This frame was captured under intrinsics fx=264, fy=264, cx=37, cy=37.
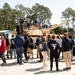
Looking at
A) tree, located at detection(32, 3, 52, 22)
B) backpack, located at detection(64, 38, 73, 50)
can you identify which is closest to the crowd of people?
backpack, located at detection(64, 38, 73, 50)

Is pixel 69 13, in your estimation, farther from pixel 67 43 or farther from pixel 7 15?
pixel 67 43

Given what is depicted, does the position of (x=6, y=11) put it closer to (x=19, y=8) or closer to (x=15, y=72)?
(x=19, y=8)

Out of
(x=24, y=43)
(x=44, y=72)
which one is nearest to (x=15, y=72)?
(x=44, y=72)

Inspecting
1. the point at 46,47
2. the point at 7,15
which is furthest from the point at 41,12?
the point at 46,47

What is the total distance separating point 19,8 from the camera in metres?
91.3

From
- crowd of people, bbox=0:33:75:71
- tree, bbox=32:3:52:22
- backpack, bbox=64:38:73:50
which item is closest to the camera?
crowd of people, bbox=0:33:75:71

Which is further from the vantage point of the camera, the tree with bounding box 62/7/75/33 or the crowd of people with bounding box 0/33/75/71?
the tree with bounding box 62/7/75/33

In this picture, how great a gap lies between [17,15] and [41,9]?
8.72m

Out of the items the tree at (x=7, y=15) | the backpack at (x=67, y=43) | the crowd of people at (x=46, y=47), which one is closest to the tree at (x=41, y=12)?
the tree at (x=7, y=15)

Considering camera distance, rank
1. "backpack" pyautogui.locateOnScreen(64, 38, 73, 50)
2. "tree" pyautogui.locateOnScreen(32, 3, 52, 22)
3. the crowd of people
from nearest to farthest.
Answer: the crowd of people
"backpack" pyautogui.locateOnScreen(64, 38, 73, 50)
"tree" pyautogui.locateOnScreen(32, 3, 52, 22)

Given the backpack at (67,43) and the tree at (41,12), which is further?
the tree at (41,12)

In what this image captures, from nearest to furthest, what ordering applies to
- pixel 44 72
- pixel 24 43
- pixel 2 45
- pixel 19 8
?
pixel 44 72 → pixel 2 45 → pixel 24 43 → pixel 19 8

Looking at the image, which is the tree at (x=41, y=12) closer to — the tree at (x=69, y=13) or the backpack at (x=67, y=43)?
the tree at (x=69, y=13)

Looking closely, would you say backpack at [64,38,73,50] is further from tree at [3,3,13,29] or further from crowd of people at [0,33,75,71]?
tree at [3,3,13,29]
